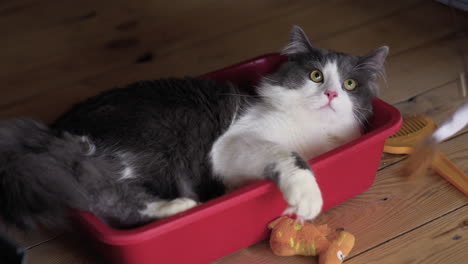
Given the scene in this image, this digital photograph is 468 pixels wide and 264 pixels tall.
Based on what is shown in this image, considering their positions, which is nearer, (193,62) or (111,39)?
(193,62)

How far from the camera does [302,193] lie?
3.99ft

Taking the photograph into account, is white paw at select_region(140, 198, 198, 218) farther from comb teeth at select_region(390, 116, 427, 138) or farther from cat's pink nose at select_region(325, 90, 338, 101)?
comb teeth at select_region(390, 116, 427, 138)

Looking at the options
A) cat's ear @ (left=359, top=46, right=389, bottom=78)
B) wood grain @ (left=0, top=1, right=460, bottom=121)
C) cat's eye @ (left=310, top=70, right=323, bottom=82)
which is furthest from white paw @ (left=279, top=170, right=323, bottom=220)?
wood grain @ (left=0, top=1, right=460, bottom=121)

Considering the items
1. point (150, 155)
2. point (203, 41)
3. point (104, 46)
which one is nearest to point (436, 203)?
point (150, 155)

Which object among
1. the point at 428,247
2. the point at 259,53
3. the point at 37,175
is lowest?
the point at 428,247

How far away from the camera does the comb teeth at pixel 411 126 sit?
1.73 m

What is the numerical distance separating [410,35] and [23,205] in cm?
185

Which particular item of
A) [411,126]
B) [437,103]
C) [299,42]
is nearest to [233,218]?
[299,42]

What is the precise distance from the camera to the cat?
1.14 m

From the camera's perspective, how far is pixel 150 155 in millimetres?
1339

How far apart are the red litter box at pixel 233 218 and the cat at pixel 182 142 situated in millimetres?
56

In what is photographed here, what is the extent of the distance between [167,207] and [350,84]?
0.64 meters

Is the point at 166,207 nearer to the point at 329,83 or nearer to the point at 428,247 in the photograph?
the point at 329,83

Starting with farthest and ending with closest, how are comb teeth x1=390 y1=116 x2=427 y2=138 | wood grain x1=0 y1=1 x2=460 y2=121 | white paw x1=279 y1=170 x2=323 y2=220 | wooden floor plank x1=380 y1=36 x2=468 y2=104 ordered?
wood grain x1=0 y1=1 x2=460 y2=121 < wooden floor plank x1=380 y1=36 x2=468 y2=104 < comb teeth x1=390 y1=116 x2=427 y2=138 < white paw x1=279 y1=170 x2=323 y2=220
